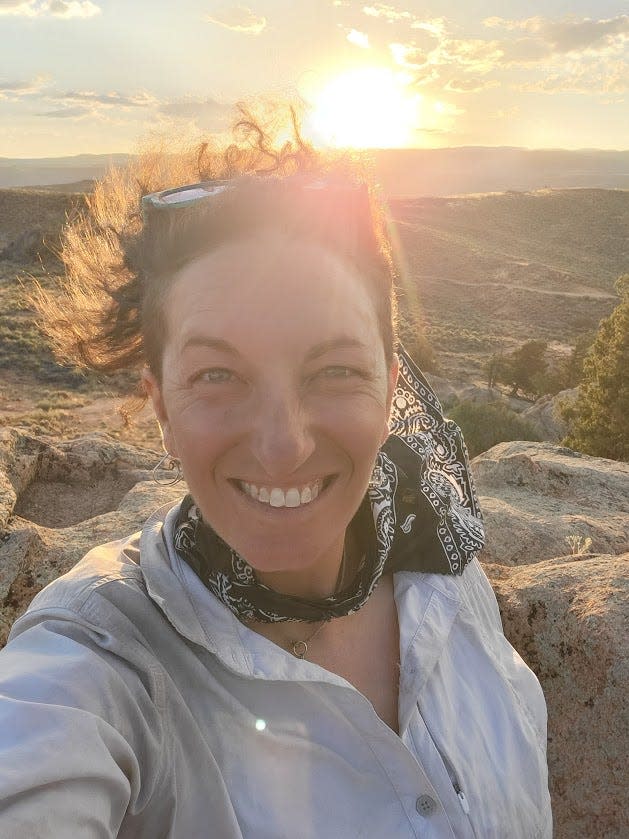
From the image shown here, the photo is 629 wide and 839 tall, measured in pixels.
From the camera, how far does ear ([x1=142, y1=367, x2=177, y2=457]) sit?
59.4 inches

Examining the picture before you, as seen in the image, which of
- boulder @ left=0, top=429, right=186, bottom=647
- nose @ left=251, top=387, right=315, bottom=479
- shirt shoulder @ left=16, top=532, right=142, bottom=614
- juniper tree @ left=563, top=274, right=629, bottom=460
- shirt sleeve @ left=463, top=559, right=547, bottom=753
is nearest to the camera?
shirt shoulder @ left=16, top=532, right=142, bottom=614

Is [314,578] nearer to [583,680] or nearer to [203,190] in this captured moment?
[203,190]

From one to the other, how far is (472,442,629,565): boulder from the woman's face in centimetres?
247

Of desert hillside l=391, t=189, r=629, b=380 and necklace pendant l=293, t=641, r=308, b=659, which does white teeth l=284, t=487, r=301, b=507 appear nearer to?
necklace pendant l=293, t=641, r=308, b=659

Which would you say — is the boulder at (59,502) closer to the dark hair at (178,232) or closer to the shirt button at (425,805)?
the dark hair at (178,232)

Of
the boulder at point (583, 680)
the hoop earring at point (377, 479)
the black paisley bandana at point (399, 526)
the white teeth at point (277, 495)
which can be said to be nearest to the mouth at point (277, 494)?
the white teeth at point (277, 495)

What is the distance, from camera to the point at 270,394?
1350mm

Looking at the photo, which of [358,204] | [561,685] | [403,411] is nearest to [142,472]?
[403,411]

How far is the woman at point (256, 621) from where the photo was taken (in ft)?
3.63

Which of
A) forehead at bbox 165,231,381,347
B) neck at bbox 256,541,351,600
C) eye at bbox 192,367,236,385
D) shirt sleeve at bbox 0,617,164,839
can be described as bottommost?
neck at bbox 256,541,351,600

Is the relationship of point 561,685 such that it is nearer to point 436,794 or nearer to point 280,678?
point 436,794

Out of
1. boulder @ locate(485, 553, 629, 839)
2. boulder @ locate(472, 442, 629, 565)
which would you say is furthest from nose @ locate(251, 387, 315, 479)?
boulder @ locate(472, 442, 629, 565)

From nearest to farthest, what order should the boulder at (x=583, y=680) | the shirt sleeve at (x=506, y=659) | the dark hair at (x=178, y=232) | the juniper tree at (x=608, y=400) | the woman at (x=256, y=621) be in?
the woman at (x=256, y=621)
the dark hair at (x=178, y=232)
the shirt sleeve at (x=506, y=659)
the boulder at (x=583, y=680)
the juniper tree at (x=608, y=400)

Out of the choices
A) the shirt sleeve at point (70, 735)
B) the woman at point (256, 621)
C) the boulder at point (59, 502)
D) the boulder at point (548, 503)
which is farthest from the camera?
the boulder at point (548, 503)
